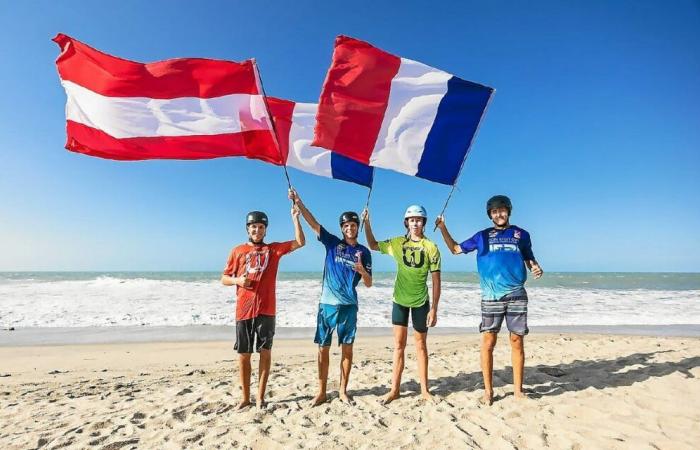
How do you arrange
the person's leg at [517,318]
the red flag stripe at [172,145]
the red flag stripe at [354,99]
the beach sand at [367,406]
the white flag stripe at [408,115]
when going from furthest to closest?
the white flag stripe at [408,115] → the red flag stripe at [354,99] → the red flag stripe at [172,145] → the person's leg at [517,318] → the beach sand at [367,406]

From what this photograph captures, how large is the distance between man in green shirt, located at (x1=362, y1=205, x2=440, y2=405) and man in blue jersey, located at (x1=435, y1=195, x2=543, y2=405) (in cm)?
43

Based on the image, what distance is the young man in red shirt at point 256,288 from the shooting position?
415 centimetres

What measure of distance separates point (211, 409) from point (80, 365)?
434 centimetres

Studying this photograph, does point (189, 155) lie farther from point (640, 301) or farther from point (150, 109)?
point (640, 301)

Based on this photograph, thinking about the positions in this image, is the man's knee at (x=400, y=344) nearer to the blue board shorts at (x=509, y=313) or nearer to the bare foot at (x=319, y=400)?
the blue board shorts at (x=509, y=313)

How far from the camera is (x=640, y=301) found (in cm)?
1878

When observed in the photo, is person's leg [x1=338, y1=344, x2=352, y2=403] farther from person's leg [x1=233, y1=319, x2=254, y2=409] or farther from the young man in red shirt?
person's leg [x1=233, y1=319, x2=254, y2=409]

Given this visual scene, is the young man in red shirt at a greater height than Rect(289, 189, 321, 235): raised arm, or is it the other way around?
Rect(289, 189, 321, 235): raised arm

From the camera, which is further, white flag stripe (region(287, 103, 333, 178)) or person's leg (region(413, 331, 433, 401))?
white flag stripe (region(287, 103, 333, 178))

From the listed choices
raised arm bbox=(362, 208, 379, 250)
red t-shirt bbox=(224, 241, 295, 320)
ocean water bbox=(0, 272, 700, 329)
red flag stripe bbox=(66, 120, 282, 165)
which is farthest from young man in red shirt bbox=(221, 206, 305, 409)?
ocean water bbox=(0, 272, 700, 329)

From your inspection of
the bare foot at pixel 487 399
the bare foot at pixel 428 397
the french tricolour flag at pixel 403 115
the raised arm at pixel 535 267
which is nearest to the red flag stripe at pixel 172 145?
the french tricolour flag at pixel 403 115

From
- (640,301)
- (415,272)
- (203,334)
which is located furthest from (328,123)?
(640,301)

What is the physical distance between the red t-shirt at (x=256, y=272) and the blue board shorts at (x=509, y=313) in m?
2.31

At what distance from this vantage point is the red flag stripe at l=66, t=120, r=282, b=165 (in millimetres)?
4605
